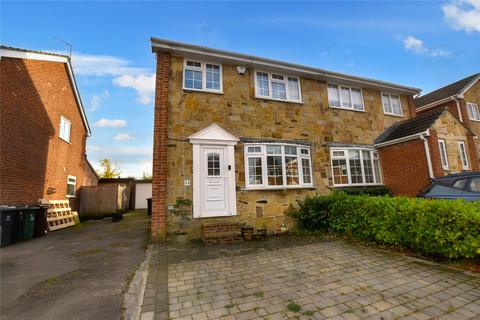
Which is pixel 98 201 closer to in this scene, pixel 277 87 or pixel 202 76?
pixel 202 76

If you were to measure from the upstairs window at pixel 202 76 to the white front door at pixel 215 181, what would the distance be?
7.54 ft

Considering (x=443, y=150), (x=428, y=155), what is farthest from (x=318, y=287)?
(x=443, y=150)

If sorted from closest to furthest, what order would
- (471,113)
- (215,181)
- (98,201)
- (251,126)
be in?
(215,181)
(251,126)
(98,201)
(471,113)

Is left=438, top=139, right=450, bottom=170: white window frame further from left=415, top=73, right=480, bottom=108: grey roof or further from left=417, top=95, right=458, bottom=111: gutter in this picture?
left=415, top=73, right=480, bottom=108: grey roof

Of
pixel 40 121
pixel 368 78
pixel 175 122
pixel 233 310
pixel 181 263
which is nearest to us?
pixel 233 310

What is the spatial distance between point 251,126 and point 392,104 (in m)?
8.73

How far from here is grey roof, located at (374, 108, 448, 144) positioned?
9.66 meters

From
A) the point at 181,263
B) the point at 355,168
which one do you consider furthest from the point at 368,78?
the point at 181,263

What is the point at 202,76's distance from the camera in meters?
8.30

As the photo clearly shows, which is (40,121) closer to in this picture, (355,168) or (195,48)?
(195,48)

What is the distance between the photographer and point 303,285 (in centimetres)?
380

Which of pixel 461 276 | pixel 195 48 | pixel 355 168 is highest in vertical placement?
pixel 195 48

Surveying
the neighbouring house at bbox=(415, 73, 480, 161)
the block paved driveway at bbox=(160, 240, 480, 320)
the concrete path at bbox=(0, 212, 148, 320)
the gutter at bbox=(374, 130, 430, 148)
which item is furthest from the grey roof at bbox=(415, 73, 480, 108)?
the concrete path at bbox=(0, 212, 148, 320)

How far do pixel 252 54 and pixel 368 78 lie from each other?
6.24 m
